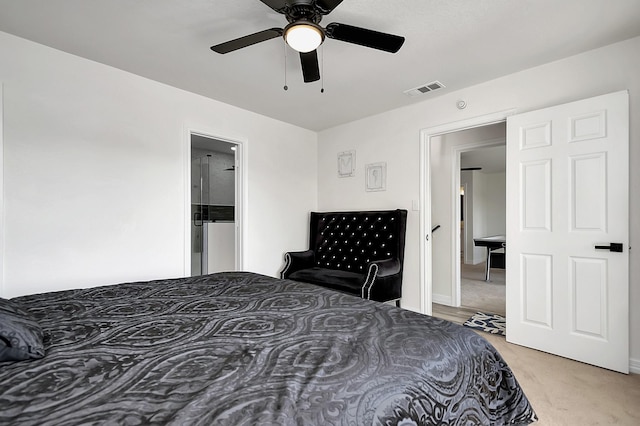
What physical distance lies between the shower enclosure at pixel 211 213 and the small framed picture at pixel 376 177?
7.17ft

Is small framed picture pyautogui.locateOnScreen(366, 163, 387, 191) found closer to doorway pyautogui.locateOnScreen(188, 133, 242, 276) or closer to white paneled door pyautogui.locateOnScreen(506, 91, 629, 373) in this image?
white paneled door pyautogui.locateOnScreen(506, 91, 629, 373)

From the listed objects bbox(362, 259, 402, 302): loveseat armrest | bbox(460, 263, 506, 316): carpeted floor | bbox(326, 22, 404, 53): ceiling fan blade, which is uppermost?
bbox(326, 22, 404, 53): ceiling fan blade

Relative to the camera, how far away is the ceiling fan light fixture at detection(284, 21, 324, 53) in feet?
5.46

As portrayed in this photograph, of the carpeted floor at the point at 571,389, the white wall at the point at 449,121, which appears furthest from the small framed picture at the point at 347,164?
the carpeted floor at the point at 571,389

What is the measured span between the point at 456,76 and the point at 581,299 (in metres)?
2.17

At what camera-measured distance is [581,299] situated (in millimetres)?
2445

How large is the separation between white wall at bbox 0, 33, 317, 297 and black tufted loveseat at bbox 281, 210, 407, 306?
152 centimetres

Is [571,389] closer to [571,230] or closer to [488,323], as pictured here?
[571,230]

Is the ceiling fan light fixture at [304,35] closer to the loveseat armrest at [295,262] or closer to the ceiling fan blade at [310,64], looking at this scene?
the ceiling fan blade at [310,64]

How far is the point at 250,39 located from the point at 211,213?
3.94m

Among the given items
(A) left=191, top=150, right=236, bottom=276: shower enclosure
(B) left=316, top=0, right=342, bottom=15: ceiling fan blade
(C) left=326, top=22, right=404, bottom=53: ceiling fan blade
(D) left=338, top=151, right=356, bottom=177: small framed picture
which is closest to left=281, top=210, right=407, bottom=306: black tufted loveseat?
(D) left=338, top=151, right=356, bottom=177: small framed picture

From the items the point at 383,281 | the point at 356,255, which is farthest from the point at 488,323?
the point at 356,255

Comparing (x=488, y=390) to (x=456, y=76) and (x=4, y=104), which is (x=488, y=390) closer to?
(x=456, y=76)

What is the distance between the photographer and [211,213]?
17.5 feet
